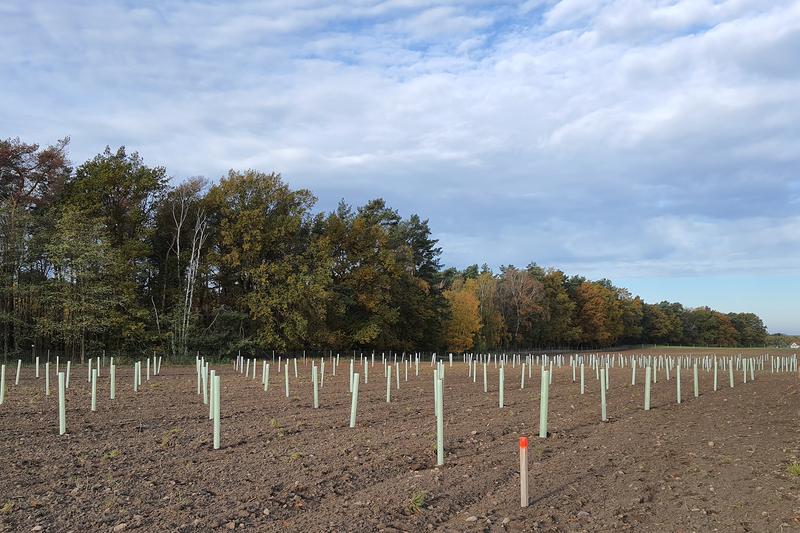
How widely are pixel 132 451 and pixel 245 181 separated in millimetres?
39198

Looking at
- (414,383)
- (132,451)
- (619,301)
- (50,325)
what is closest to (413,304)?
(50,325)

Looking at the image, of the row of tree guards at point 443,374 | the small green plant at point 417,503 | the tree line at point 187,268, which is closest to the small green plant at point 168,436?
the row of tree guards at point 443,374

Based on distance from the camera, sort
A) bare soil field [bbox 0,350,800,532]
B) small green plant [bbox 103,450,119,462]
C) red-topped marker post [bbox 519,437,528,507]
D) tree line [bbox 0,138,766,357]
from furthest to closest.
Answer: tree line [bbox 0,138,766,357] → small green plant [bbox 103,450,119,462] → red-topped marker post [bbox 519,437,528,507] → bare soil field [bbox 0,350,800,532]

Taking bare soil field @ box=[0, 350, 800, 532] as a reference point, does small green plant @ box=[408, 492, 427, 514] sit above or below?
above

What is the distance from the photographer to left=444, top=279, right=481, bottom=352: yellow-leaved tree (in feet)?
222

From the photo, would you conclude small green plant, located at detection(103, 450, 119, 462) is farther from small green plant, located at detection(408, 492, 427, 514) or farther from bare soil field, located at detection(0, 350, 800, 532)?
small green plant, located at detection(408, 492, 427, 514)

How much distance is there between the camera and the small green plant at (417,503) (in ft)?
20.5

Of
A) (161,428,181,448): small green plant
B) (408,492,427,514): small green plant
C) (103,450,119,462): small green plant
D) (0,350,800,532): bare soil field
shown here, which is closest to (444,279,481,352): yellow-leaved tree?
(0,350,800,532): bare soil field

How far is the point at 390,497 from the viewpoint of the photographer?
6.73 m

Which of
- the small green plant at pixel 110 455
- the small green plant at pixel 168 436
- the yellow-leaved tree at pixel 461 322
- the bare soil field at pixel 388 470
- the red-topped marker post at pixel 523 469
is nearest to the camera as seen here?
the bare soil field at pixel 388 470

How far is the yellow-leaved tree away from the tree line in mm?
2300

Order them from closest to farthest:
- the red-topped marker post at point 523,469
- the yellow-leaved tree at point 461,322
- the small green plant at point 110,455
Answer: the red-topped marker post at point 523,469
the small green plant at point 110,455
the yellow-leaved tree at point 461,322

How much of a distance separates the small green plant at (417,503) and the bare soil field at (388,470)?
0.02 m

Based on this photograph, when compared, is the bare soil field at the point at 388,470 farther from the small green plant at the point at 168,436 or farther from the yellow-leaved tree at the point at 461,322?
the yellow-leaved tree at the point at 461,322
